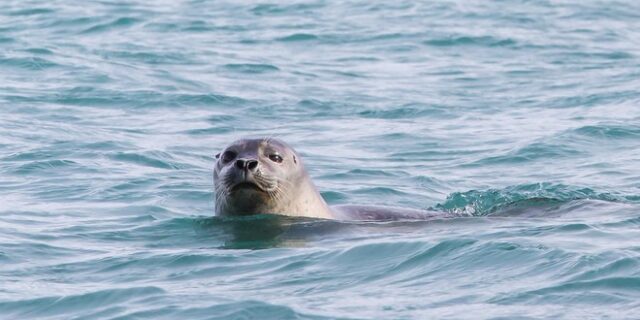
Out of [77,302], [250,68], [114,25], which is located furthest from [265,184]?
[114,25]

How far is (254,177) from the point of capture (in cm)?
945

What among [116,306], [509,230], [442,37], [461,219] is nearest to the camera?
[116,306]

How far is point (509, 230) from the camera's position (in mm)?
9047

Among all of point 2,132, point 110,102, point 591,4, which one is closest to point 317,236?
point 2,132

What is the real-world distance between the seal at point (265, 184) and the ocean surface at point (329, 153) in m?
0.14

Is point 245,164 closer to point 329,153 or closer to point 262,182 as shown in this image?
point 262,182

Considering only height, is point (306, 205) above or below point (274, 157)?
below

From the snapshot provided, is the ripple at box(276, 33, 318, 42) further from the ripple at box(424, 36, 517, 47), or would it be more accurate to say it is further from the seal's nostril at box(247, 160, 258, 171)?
the seal's nostril at box(247, 160, 258, 171)

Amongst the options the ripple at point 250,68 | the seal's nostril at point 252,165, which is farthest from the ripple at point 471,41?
the seal's nostril at point 252,165

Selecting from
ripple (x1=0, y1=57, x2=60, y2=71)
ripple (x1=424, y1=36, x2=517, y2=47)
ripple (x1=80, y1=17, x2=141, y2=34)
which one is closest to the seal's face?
ripple (x1=0, y1=57, x2=60, y2=71)

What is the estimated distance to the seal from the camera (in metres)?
9.48

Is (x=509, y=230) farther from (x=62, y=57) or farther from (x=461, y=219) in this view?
(x=62, y=57)

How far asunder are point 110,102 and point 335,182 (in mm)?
4535

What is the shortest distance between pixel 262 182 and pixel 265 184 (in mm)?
39
